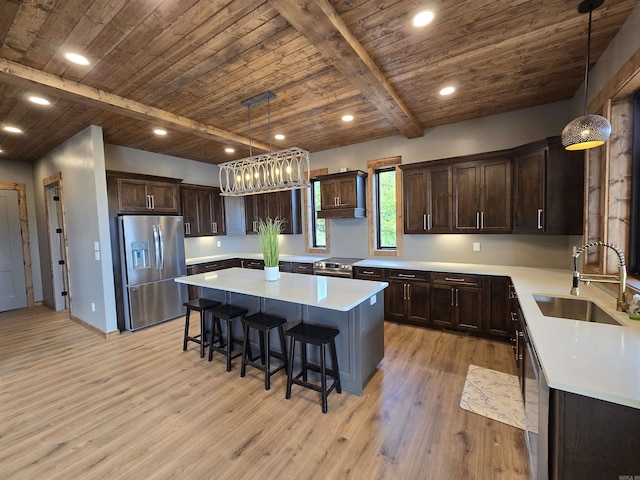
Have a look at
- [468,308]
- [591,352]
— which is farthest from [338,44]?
[468,308]

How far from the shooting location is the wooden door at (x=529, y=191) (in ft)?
10.3

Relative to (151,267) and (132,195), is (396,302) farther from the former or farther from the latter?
(132,195)

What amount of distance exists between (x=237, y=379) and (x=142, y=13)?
122 inches

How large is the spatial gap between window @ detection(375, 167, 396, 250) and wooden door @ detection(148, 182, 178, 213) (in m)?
3.59

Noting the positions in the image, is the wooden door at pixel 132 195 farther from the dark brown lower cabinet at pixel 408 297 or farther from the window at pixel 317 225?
the dark brown lower cabinet at pixel 408 297

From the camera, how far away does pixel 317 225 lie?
5684 millimetres

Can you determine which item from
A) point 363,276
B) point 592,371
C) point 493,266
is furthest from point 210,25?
point 493,266

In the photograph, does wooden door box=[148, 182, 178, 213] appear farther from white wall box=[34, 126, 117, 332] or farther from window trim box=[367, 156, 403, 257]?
window trim box=[367, 156, 403, 257]

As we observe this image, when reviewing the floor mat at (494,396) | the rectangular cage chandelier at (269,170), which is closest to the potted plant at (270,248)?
the rectangular cage chandelier at (269,170)

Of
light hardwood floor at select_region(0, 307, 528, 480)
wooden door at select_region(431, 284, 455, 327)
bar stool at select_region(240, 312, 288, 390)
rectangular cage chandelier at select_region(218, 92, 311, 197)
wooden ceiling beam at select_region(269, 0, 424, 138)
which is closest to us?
wooden ceiling beam at select_region(269, 0, 424, 138)

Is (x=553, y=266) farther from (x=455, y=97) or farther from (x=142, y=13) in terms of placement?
(x=142, y=13)

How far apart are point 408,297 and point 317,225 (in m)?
2.43

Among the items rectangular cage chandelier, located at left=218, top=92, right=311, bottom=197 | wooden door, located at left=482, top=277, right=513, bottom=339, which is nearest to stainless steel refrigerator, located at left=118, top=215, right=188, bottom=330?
rectangular cage chandelier, located at left=218, top=92, right=311, bottom=197

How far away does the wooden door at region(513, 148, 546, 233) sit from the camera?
3.14 meters
